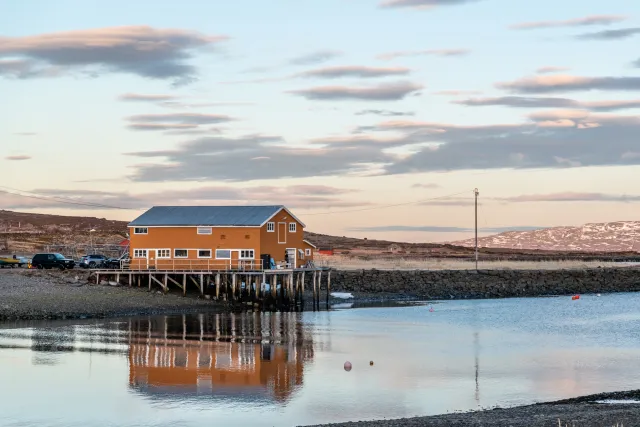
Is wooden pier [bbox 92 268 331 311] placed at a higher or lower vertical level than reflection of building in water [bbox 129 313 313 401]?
higher

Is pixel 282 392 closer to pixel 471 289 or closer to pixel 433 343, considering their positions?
pixel 433 343

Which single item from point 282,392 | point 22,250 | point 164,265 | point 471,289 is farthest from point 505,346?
point 22,250

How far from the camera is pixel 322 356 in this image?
40406 millimetres

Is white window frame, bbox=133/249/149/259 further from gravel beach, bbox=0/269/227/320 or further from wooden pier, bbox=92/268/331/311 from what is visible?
gravel beach, bbox=0/269/227/320

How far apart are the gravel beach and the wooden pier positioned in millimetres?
1368

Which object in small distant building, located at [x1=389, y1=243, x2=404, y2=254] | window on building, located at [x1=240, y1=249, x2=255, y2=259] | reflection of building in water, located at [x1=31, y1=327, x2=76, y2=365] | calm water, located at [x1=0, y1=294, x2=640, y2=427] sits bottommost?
calm water, located at [x1=0, y1=294, x2=640, y2=427]

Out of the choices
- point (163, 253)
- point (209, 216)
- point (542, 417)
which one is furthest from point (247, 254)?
point (542, 417)

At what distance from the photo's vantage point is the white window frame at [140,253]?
69000 millimetres

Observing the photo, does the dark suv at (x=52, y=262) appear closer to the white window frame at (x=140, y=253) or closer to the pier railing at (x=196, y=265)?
the pier railing at (x=196, y=265)

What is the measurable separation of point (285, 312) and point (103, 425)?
127 feet

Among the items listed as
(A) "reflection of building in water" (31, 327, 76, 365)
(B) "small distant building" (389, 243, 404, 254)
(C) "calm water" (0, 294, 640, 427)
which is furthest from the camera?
(B) "small distant building" (389, 243, 404, 254)

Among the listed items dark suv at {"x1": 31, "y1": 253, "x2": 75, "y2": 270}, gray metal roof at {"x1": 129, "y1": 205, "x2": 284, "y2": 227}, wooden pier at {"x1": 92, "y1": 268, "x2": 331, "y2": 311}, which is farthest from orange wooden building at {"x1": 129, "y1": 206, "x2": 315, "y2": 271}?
dark suv at {"x1": 31, "y1": 253, "x2": 75, "y2": 270}

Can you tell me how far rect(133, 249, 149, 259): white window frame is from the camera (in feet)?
226

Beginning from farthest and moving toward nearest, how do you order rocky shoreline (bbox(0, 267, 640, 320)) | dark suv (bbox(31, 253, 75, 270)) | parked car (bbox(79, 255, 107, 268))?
parked car (bbox(79, 255, 107, 268)), dark suv (bbox(31, 253, 75, 270)), rocky shoreline (bbox(0, 267, 640, 320))
